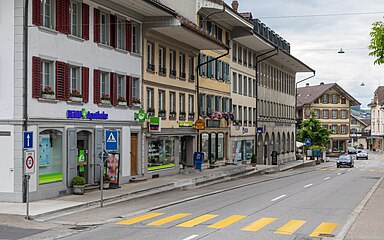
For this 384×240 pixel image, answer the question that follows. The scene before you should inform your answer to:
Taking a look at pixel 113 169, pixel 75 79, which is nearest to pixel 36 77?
pixel 75 79

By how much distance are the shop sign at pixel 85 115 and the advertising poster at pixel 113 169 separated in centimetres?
184

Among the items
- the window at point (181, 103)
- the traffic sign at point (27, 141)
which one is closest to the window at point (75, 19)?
the traffic sign at point (27, 141)

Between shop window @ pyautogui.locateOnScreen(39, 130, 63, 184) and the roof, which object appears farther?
the roof

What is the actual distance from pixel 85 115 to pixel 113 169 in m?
2.93

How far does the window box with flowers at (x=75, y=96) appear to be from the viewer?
25.4m

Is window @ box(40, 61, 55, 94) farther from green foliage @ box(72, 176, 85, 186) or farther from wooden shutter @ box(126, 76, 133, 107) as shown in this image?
wooden shutter @ box(126, 76, 133, 107)

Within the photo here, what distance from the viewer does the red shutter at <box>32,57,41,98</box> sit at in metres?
22.8

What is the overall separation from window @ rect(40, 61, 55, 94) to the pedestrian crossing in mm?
7202

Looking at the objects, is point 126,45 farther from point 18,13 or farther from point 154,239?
point 154,239

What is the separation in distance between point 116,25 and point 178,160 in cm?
1204

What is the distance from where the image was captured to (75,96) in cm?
2564

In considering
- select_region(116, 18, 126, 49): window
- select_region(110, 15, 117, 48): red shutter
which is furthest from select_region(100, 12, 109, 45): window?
select_region(116, 18, 126, 49): window

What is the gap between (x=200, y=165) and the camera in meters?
41.1

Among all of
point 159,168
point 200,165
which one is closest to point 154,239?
point 159,168
